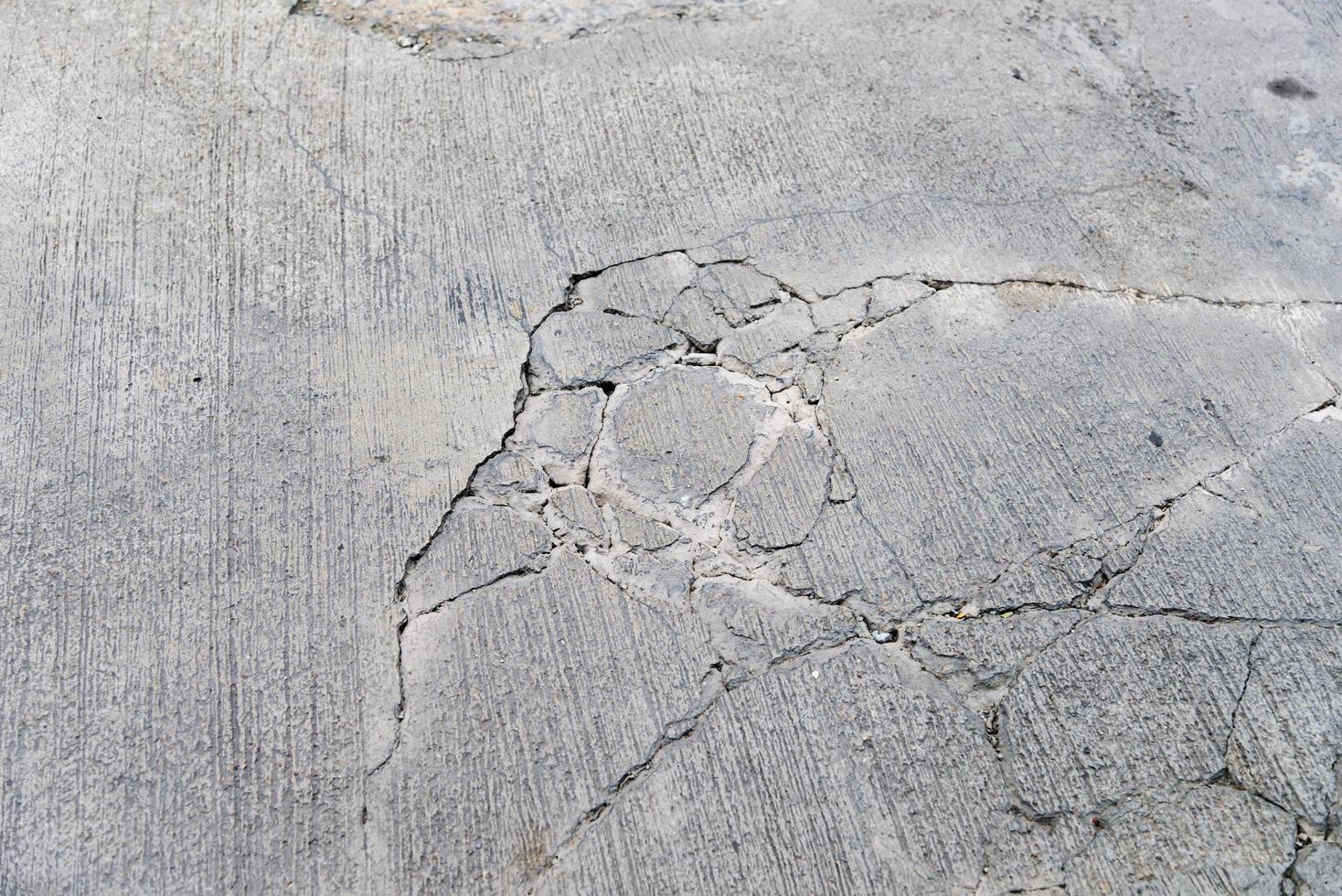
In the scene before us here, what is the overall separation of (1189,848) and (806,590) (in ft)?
2.94

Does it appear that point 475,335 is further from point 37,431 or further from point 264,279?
point 37,431

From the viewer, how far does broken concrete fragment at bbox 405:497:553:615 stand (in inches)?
88.6

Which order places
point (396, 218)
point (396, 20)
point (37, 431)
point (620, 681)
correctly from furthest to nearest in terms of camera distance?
point (396, 20) → point (396, 218) → point (37, 431) → point (620, 681)

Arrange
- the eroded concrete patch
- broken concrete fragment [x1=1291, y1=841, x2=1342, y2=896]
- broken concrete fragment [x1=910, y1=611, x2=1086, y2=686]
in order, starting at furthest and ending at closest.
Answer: the eroded concrete patch → broken concrete fragment [x1=910, y1=611, x2=1086, y2=686] → broken concrete fragment [x1=1291, y1=841, x2=1342, y2=896]

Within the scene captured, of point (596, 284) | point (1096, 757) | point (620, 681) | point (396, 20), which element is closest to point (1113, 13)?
point (596, 284)

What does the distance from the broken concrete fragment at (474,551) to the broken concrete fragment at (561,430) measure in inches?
6.4

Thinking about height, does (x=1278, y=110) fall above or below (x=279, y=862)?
above

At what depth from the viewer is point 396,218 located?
2877mm

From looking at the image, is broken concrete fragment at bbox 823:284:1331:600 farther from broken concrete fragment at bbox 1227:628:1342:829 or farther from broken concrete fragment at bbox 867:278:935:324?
broken concrete fragment at bbox 1227:628:1342:829

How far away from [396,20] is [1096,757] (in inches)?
120

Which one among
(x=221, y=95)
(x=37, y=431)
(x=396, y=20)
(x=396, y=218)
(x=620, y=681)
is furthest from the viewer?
(x=396, y=20)

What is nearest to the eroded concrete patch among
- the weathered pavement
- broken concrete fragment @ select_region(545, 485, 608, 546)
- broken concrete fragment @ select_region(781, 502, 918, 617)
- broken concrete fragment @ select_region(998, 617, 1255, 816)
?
the weathered pavement

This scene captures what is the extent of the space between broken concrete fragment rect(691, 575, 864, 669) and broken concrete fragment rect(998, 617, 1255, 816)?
399mm

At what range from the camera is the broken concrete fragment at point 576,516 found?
235cm
